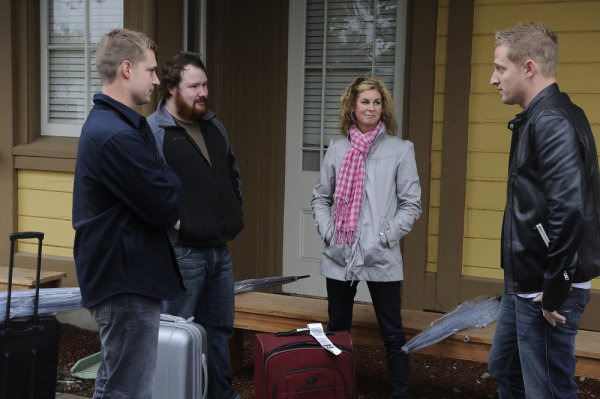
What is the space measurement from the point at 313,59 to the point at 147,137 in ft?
10.3

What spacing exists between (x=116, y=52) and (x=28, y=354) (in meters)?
1.46

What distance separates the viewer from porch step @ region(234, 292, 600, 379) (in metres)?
3.74

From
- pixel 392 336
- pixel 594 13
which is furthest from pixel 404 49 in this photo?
pixel 392 336

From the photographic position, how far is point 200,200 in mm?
3443

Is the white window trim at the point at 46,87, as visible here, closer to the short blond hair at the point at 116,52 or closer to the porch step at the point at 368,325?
the porch step at the point at 368,325

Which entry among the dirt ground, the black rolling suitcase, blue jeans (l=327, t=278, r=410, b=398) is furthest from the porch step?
the black rolling suitcase

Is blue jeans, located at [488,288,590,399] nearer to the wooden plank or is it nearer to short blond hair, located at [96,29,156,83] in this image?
short blond hair, located at [96,29,156,83]

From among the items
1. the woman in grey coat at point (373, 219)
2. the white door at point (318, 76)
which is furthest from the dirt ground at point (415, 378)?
the white door at point (318, 76)

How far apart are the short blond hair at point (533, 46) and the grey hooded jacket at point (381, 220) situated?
3.89 ft

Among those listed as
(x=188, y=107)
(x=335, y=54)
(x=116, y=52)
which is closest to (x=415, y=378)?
(x=188, y=107)

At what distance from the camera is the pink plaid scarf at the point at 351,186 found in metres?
3.74

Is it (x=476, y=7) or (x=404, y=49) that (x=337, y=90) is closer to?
(x=404, y=49)

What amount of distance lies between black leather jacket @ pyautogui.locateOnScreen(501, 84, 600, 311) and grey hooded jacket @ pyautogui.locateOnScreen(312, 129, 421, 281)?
3.33 ft

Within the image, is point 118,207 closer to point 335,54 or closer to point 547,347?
point 547,347
